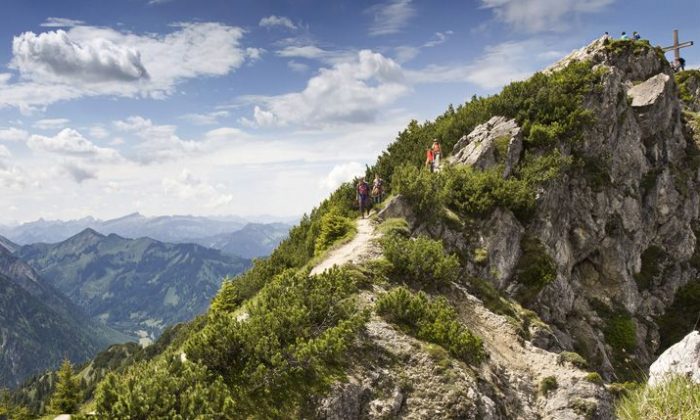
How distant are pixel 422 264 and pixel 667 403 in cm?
1429

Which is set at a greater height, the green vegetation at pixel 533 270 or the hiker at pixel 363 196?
the hiker at pixel 363 196

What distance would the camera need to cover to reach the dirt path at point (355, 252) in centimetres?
2170

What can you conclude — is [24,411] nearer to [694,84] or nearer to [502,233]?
[502,233]

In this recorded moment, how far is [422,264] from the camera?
20844mm

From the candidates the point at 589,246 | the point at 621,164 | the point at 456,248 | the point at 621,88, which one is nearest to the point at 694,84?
the point at 621,88

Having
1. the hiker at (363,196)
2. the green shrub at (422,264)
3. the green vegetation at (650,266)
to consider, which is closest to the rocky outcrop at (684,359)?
the green shrub at (422,264)

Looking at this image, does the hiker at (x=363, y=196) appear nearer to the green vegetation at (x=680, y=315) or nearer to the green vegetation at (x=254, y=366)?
the green vegetation at (x=254, y=366)

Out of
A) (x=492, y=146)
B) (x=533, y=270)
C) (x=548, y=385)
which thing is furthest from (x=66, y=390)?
(x=492, y=146)

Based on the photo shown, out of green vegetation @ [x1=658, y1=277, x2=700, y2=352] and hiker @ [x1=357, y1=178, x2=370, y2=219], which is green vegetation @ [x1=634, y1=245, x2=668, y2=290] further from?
hiker @ [x1=357, y1=178, x2=370, y2=219]

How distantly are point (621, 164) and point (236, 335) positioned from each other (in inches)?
1571

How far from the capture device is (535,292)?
2883 centimetres

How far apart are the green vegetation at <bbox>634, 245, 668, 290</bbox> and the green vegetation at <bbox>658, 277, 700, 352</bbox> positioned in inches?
103

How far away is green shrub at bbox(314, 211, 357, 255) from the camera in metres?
26.1

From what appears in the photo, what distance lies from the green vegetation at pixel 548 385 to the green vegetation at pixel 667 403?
11663mm
